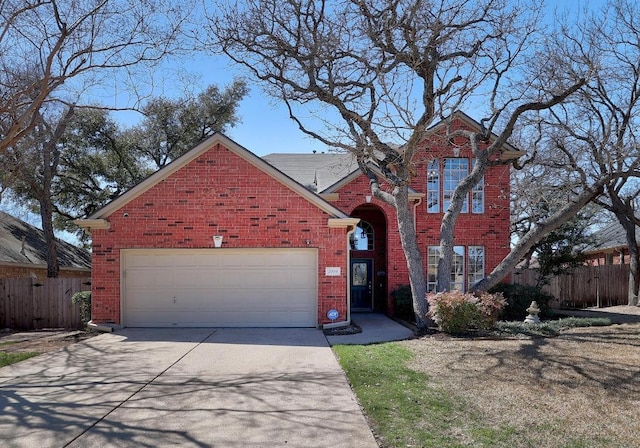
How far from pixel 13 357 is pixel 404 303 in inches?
422

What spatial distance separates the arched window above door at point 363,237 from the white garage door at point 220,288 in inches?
247

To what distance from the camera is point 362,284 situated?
20.4m

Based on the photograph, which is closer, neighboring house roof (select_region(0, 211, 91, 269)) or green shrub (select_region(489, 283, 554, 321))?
green shrub (select_region(489, 283, 554, 321))

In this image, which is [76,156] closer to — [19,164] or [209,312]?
[19,164]

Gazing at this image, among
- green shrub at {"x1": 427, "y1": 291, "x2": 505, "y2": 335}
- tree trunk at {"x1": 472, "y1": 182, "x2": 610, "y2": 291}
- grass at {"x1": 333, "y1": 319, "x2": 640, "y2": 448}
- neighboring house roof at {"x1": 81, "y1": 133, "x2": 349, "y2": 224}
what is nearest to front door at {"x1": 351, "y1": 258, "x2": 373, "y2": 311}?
neighboring house roof at {"x1": 81, "y1": 133, "x2": 349, "y2": 224}

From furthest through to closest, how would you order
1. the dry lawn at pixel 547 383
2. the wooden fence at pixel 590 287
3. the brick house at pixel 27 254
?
1. the wooden fence at pixel 590 287
2. the brick house at pixel 27 254
3. the dry lawn at pixel 547 383

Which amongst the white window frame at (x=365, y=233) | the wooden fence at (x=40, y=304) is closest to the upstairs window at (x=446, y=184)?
the white window frame at (x=365, y=233)

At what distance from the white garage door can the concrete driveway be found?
278cm

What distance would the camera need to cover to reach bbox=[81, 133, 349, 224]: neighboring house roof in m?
14.3

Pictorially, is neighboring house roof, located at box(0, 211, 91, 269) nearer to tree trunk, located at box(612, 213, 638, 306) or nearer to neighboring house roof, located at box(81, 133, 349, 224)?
neighboring house roof, located at box(81, 133, 349, 224)

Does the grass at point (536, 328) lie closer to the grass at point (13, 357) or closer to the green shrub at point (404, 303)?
the green shrub at point (404, 303)

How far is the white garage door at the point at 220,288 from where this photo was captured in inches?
563

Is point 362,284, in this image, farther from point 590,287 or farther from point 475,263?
point 590,287

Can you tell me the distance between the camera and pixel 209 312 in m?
14.4
